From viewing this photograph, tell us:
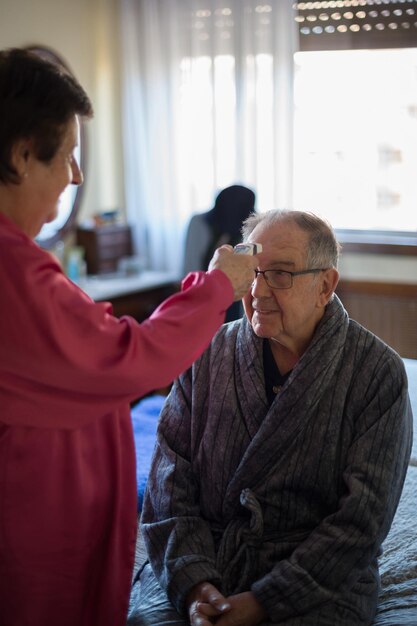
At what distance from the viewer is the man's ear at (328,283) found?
1.61 m

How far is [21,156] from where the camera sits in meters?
1.07

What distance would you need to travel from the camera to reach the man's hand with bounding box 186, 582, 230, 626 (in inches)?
55.2

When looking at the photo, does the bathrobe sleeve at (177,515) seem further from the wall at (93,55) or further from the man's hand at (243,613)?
the wall at (93,55)

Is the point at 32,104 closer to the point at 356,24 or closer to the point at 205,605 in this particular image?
the point at 205,605

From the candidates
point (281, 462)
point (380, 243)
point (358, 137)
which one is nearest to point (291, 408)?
point (281, 462)

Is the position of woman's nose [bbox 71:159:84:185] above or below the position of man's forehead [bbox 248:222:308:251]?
above

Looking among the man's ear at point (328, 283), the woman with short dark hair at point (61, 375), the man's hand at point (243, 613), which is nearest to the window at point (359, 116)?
the man's ear at point (328, 283)

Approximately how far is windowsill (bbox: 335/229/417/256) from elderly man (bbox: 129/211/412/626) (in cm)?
236

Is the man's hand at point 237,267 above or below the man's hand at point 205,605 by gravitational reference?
above

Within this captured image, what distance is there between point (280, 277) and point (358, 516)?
501mm

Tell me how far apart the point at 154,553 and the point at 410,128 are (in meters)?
2.96

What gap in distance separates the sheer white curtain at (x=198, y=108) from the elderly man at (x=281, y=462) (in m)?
2.48

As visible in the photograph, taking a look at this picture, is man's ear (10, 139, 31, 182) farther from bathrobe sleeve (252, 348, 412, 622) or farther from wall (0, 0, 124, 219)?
wall (0, 0, 124, 219)

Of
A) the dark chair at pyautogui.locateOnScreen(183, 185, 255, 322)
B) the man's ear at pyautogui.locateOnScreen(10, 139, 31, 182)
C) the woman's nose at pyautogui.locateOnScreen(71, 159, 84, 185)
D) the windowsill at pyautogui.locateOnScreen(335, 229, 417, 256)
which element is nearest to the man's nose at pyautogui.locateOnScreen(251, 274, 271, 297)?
the woman's nose at pyautogui.locateOnScreen(71, 159, 84, 185)
